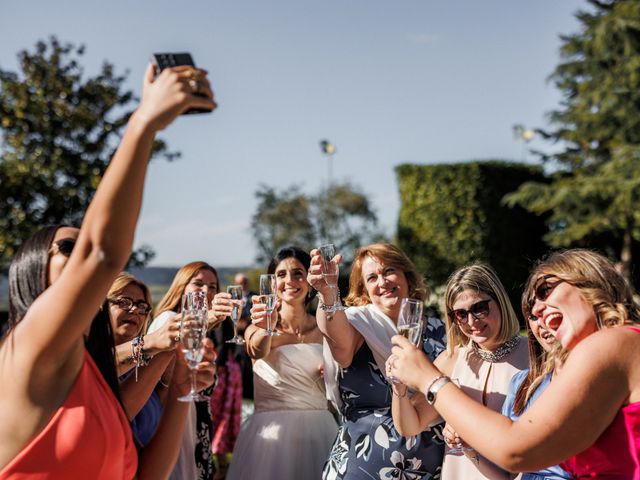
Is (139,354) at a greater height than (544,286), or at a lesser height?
lesser

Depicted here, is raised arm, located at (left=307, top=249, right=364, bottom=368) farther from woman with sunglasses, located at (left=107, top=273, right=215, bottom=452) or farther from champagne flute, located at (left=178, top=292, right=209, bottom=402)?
champagne flute, located at (left=178, top=292, right=209, bottom=402)

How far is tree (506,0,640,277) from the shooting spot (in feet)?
68.6

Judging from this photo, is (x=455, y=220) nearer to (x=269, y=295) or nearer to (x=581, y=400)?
(x=269, y=295)

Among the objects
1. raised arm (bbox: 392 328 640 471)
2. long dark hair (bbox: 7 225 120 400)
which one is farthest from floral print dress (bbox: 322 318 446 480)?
long dark hair (bbox: 7 225 120 400)

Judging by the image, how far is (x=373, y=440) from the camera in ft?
12.8

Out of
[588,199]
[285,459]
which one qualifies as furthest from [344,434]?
[588,199]

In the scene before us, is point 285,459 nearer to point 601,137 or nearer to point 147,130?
point 147,130

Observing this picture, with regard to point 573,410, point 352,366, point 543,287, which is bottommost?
point 352,366

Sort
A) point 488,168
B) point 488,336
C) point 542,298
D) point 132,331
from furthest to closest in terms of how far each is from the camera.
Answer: point 488,168
point 132,331
point 488,336
point 542,298

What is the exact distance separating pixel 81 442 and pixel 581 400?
144 centimetres

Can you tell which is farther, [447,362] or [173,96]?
[447,362]

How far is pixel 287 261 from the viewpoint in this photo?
201 inches

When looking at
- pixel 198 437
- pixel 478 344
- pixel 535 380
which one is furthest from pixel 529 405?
pixel 198 437

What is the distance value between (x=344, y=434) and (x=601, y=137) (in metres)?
21.1
